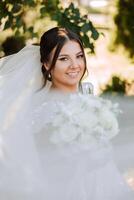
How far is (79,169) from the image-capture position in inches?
122

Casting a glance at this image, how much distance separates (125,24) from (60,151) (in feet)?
22.6

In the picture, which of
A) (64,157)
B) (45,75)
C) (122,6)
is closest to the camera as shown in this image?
(64,157)

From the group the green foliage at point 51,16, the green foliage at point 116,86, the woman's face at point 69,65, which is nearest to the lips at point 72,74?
the woman's face at point 69,65

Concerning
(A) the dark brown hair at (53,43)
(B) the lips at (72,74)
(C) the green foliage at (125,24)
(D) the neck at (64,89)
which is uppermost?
(A) the dark brown hair at (53,43)

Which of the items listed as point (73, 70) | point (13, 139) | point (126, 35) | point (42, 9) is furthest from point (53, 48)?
point (126, 35)

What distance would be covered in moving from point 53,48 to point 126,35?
266 inches

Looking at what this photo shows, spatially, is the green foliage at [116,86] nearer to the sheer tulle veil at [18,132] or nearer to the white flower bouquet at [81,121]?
the sheer tulle veil at [18,132]

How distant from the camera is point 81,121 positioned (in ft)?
9.96

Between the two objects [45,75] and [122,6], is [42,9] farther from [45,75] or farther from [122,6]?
[122,6]

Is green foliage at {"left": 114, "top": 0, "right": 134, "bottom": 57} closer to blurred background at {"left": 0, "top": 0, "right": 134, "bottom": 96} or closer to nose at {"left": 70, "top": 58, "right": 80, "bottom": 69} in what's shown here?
blurred background at {"left": 0, "top": 0, "right": 134, "bottom": 96}

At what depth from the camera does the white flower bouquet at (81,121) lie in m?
3.02

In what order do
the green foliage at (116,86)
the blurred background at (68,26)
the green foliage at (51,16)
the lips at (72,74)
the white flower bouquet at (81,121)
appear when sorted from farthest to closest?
the green foliage at (116,86)
the green foliage at (51,16)
the blurred background at (68,26)
the lips at (72,74)
the white flower bouquet at (81,121)

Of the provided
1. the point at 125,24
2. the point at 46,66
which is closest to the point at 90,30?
the point at 46,66

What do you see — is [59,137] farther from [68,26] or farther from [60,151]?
[68,26]
